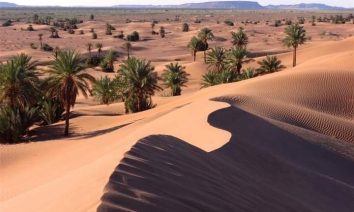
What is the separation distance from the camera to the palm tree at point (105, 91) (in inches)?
1291

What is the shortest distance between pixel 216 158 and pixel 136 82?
17266 millimetres

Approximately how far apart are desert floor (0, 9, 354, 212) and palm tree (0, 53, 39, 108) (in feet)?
6.28

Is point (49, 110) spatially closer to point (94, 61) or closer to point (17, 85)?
point (17, 85)

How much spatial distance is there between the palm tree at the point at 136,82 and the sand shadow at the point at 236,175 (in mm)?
10295

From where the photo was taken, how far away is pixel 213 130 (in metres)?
16.1

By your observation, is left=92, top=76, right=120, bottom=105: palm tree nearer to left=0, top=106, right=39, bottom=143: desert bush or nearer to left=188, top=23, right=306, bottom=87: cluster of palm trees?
left=188, top=23, right=306, bottom=87: cluster of palm trees

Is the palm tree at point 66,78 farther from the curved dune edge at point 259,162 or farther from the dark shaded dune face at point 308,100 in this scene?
the curved dune edge at point 259,162

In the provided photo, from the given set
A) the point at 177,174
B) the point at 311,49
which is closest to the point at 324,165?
the point at 177,174

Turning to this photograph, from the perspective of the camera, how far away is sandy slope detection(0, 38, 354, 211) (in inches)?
316

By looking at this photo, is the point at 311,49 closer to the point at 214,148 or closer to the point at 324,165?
the point at 324,165

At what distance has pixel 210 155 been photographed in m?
11.9

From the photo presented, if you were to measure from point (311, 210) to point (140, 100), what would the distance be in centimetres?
1964

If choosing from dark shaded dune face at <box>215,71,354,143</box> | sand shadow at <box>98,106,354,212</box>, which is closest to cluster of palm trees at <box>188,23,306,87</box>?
dark shaded dune face at <box>215,71,354,143</box>

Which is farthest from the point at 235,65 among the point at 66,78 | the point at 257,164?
the point at 257,164
